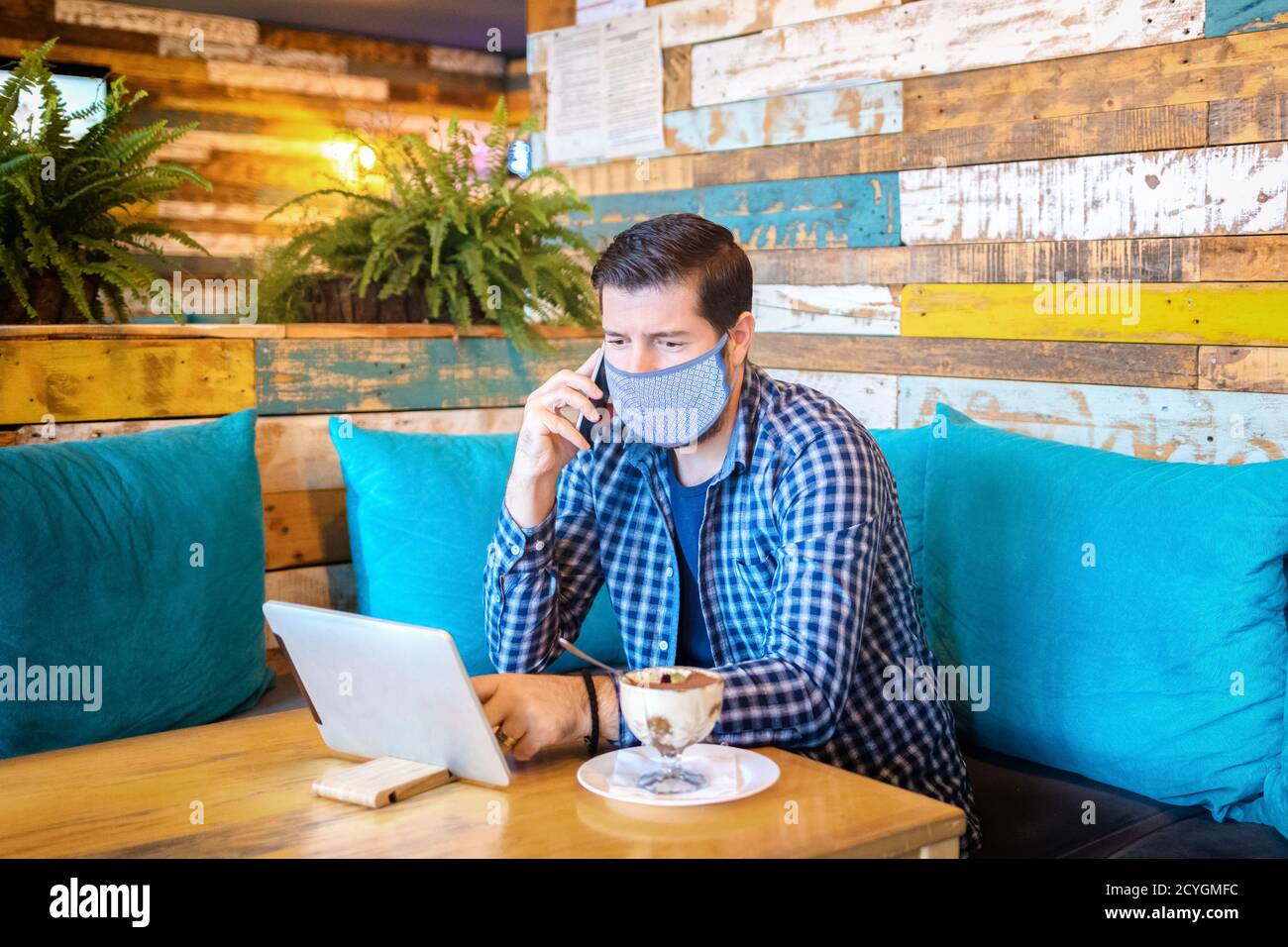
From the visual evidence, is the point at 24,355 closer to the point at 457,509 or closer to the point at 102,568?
the point at 102,568

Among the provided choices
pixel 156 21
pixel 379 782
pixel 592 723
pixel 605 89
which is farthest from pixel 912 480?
pixel 156 21

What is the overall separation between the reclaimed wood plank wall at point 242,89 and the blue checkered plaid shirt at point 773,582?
18.3 feet

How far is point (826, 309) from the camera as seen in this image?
3082 millimetres

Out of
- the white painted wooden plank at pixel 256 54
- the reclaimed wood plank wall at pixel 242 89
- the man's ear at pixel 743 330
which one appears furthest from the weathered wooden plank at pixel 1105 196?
the white painted wooden plank at pixel 256 54

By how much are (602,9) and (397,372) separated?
5.20 ft

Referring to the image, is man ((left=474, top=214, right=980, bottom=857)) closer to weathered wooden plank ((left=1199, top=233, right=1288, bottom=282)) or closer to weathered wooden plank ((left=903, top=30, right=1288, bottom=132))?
weathered wooden plank ((left=1199, top=233, right=1288, bottom=282))

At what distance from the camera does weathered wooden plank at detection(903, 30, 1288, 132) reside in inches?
88.1

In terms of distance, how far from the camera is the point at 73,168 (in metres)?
2.22

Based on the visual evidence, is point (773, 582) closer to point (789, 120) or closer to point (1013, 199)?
point (1013, 199)

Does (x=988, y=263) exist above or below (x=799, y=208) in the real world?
below

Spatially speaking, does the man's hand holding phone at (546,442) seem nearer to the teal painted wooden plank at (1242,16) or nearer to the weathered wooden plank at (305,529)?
the weathered wooden plank at (305,529)

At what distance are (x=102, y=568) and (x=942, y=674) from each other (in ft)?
4.56

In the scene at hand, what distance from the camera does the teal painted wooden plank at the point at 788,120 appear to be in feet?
9.62

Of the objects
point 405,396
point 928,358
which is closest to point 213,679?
point 405,396
